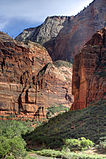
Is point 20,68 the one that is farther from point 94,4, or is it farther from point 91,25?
point 94,4

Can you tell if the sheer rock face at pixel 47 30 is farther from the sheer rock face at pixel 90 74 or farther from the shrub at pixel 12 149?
the shrub at pixel 12 149

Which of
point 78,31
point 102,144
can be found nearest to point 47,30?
point 78,31

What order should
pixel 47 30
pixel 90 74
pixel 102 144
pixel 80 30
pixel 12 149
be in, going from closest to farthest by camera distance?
pixel 12 149, pixel 102 144, pixel 90 74, pixel 80 30, pixel 47 30

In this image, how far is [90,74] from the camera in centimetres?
3588

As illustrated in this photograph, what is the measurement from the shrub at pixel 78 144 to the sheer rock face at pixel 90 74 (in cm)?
1249

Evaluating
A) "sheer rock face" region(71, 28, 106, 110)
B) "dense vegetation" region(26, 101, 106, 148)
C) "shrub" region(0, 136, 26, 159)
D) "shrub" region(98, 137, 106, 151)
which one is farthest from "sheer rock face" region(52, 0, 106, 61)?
"shrub" region(0, 136, 26, 159)

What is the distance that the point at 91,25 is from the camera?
335ft

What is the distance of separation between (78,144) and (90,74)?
57.5 feet

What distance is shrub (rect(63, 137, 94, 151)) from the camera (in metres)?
19.5

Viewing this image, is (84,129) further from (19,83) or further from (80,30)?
(80,30)

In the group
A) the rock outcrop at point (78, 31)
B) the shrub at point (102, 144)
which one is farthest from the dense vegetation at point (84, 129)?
the rock outcrop at point (78, 31)

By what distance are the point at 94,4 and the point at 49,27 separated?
4291 cm

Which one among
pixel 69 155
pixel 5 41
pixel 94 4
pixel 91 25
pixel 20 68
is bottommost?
pixel 69 155

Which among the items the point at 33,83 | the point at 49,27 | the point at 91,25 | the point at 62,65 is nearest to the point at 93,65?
the point at 33,83
